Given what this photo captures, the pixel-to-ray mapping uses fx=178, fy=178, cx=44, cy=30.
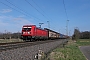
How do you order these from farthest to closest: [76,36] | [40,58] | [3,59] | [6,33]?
[76,36], [6,33], [40,58], [3,59]

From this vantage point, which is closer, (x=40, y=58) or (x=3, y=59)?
(x=3, y=59)

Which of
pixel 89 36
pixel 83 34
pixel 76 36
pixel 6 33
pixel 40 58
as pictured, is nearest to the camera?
pixel 40 58

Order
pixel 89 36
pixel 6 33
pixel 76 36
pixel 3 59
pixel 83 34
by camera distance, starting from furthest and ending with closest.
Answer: pixel 83 34 < pixel 89 36 < pixel 76 36 < pixel 6 33 < pixel 3 59

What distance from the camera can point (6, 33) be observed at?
9606cm

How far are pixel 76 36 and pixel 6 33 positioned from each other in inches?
1594

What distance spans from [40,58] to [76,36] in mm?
94627

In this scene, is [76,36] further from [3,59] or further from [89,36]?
[3,59]

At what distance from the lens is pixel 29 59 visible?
13.1 m

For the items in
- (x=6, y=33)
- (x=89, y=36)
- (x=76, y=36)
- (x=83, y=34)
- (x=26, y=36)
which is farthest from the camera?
(x=83, y=34)

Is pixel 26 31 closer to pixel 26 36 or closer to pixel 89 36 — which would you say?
pixel 26 36

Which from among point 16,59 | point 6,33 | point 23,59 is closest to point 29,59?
point 23,59

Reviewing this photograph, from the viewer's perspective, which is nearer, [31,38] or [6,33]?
[31,38]

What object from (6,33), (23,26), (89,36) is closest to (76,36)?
(6,33)

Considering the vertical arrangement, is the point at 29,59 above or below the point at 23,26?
below
